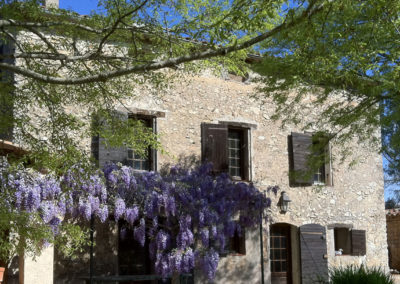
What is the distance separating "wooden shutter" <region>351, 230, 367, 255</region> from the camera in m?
14.2

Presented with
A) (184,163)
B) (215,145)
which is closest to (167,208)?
(184,163)

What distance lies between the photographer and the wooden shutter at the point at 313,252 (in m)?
13.3

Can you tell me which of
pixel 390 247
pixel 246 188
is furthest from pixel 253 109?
pixel 390 247

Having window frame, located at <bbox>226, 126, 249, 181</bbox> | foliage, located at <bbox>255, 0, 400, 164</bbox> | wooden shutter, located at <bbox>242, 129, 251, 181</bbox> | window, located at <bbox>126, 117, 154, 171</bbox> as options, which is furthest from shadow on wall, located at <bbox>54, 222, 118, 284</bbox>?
foliage, located at <bbox>255, 0, 400, 164</bbox>

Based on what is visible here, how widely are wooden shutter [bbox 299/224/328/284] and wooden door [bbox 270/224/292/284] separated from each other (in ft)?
1.29

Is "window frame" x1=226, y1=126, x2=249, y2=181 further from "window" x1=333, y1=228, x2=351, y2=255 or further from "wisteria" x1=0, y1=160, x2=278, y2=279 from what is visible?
"window" x1=333, y1=228, x2=351, y2=255

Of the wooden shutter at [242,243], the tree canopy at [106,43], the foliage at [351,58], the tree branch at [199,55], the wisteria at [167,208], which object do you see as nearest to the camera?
the tree branch at [199,55]

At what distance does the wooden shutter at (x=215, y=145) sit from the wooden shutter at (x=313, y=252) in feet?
8.42

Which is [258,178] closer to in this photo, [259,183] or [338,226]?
[259,183]

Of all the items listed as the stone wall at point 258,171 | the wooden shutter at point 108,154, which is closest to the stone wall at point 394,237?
the stone wall at point 258,171

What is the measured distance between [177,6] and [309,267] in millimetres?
8620

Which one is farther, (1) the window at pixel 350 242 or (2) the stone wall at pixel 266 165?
(1) the window at pixel 350 242

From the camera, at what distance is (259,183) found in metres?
13.0

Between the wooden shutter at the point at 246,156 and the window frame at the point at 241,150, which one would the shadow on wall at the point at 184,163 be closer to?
the window frame at the point at 241,150
